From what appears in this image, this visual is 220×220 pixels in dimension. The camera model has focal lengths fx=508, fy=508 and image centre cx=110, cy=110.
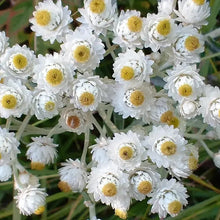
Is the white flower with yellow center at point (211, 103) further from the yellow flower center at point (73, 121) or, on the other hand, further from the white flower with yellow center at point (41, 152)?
the white flower with yellow center at point (41, 152)

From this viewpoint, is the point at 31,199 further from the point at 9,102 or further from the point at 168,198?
the point at 168,198

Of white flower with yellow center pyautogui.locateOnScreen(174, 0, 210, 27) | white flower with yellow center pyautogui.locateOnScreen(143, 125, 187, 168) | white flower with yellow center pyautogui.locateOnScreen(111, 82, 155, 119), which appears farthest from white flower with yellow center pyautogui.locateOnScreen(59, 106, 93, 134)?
white flower with yellow center pyautogui.locateOnScreen(174, 0, 210, 27)

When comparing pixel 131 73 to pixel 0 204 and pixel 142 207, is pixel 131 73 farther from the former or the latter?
pixel 0 204

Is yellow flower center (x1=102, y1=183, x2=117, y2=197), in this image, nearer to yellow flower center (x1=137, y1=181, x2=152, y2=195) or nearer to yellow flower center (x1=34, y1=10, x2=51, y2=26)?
yellow flower center (x1=137, y1=181, x2=152, y2=195)

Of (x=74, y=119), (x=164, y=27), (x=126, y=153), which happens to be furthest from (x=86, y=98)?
(x=164, y=27)

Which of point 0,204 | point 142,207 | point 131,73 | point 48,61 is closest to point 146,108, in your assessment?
point 131,73

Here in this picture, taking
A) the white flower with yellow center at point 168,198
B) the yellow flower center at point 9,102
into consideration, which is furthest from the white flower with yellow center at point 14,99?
the white flower with yellow center at point 168,198
